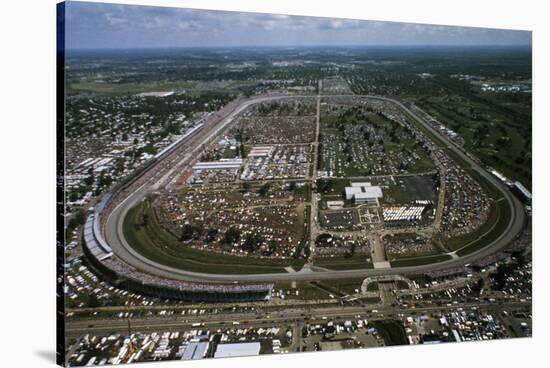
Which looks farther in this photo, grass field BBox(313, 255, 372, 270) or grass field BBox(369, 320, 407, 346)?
grass field BBox(313, 255, 372, 270)

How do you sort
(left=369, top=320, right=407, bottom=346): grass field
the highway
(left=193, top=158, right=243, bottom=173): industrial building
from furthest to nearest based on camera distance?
(left=193, top=158, right=243, bottom=173): industrial building → (left=369, top=320, right=407, bottom=346): grass field → the highway

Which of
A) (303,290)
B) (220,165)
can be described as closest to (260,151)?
(220,165)

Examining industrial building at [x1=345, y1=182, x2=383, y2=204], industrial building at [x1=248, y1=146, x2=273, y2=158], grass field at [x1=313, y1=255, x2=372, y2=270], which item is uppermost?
industrial building at [x1=248, y1=146, x2=273, y2=158]

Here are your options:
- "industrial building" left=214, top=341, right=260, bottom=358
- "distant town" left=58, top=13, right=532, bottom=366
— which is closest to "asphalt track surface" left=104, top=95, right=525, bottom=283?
"distant town" left=58, top=13, right=532, bottom=366

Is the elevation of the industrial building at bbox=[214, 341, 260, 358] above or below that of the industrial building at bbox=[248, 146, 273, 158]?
below

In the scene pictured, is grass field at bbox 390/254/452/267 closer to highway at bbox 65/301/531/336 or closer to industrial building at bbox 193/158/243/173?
highway at bbox 65/301/531/336
